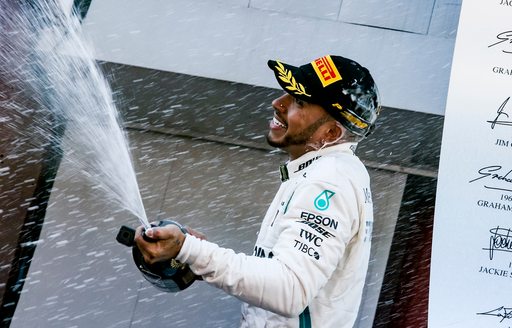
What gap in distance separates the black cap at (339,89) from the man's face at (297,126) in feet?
0.14

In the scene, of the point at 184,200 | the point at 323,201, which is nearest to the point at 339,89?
the point at 323,201

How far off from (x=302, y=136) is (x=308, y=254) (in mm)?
582

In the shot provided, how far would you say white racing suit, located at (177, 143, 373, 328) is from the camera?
207 centimetres

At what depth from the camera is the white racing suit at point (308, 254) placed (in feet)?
6.79

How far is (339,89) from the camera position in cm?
249

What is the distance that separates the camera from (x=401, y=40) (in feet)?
13.7

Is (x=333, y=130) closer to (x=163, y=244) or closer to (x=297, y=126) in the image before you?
(x=297, y=126)
